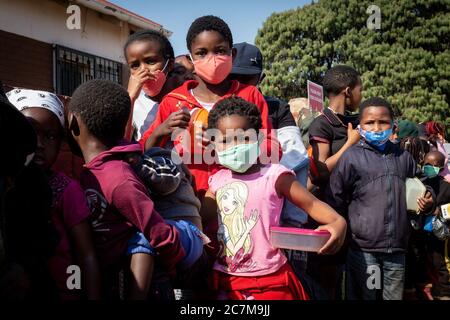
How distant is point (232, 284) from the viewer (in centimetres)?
199

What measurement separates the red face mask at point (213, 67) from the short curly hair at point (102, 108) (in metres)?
0.66

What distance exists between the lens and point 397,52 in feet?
60.4

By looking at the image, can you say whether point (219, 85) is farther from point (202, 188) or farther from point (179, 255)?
point (179, 255)

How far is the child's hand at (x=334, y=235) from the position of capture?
189 cm

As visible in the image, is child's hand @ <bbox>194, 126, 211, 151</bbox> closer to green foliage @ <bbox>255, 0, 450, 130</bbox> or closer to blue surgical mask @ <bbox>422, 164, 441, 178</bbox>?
blue surgical mask @ <bbox>422, 164, 441, 178</bbox>

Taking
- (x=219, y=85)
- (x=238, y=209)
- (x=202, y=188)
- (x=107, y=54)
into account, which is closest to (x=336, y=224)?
(x=238, y=209)

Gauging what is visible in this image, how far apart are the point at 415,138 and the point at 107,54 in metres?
7.61

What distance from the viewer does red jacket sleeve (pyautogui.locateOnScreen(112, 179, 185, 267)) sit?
5.10ft

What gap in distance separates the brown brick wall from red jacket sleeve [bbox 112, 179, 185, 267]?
7234 mm

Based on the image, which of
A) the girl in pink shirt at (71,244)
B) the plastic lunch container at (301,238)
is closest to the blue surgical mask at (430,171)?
the plastic lunch container at (301,238)

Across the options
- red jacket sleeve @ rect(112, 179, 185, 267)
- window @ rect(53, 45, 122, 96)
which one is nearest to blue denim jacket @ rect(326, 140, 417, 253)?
red jacket sleeve @ rect(112, 179, 185, 267)

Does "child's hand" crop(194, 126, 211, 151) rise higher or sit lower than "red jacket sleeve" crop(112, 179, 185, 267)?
higher

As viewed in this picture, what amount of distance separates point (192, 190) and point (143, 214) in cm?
41

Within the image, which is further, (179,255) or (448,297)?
(448,297)
